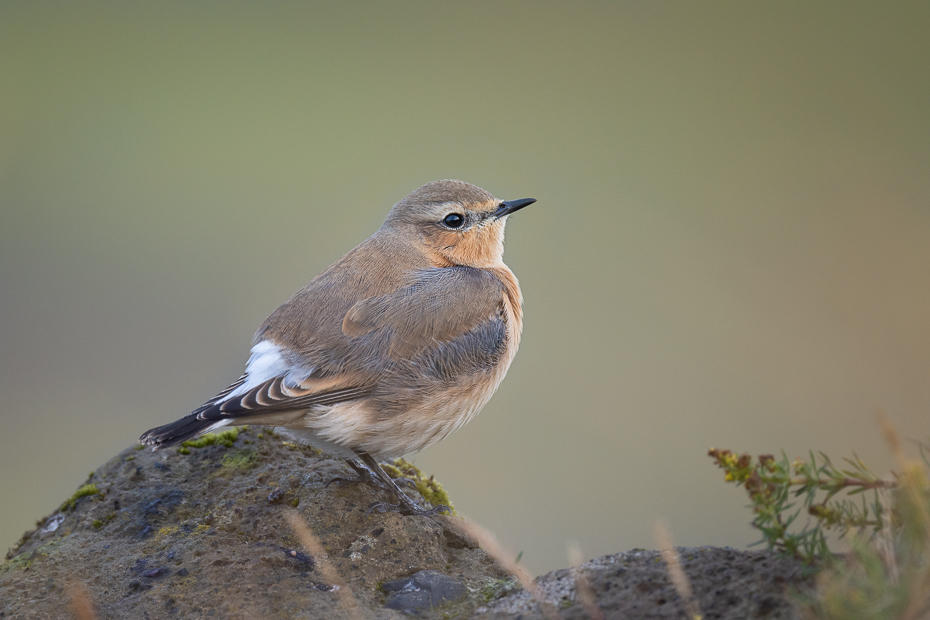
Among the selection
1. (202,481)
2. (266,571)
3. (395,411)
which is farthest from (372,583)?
(202,481)

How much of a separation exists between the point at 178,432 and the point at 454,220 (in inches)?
133

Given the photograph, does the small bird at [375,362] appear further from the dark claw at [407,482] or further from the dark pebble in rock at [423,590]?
the dark pebble in rock at [423,590]

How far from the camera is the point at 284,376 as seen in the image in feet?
17.3

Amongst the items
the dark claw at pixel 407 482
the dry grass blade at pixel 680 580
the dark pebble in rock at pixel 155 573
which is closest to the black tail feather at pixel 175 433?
the dark pebble in rock at pixel 155 573

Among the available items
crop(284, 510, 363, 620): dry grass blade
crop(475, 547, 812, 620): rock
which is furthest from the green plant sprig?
crop(284, 510, 363, 620): dry grass blade

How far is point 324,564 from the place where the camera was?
4.32 metres

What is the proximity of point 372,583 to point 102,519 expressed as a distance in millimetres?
2096

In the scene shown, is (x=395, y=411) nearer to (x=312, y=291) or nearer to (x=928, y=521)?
(x=312, y=291)

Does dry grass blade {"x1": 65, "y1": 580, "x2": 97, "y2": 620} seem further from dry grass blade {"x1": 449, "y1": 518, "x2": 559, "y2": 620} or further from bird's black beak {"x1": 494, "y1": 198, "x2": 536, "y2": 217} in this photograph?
bird's black beak {"x1": 494, "y1": 198, "x2": 536, "y2": 217}

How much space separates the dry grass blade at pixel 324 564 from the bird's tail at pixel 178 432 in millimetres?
722

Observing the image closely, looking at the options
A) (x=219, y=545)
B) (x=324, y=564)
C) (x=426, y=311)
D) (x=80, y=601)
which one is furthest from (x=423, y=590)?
(x=426, y=311)

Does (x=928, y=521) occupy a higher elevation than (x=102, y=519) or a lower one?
lower

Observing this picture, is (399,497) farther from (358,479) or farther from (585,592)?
(585,592)

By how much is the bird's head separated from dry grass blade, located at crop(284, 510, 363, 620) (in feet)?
10.1
